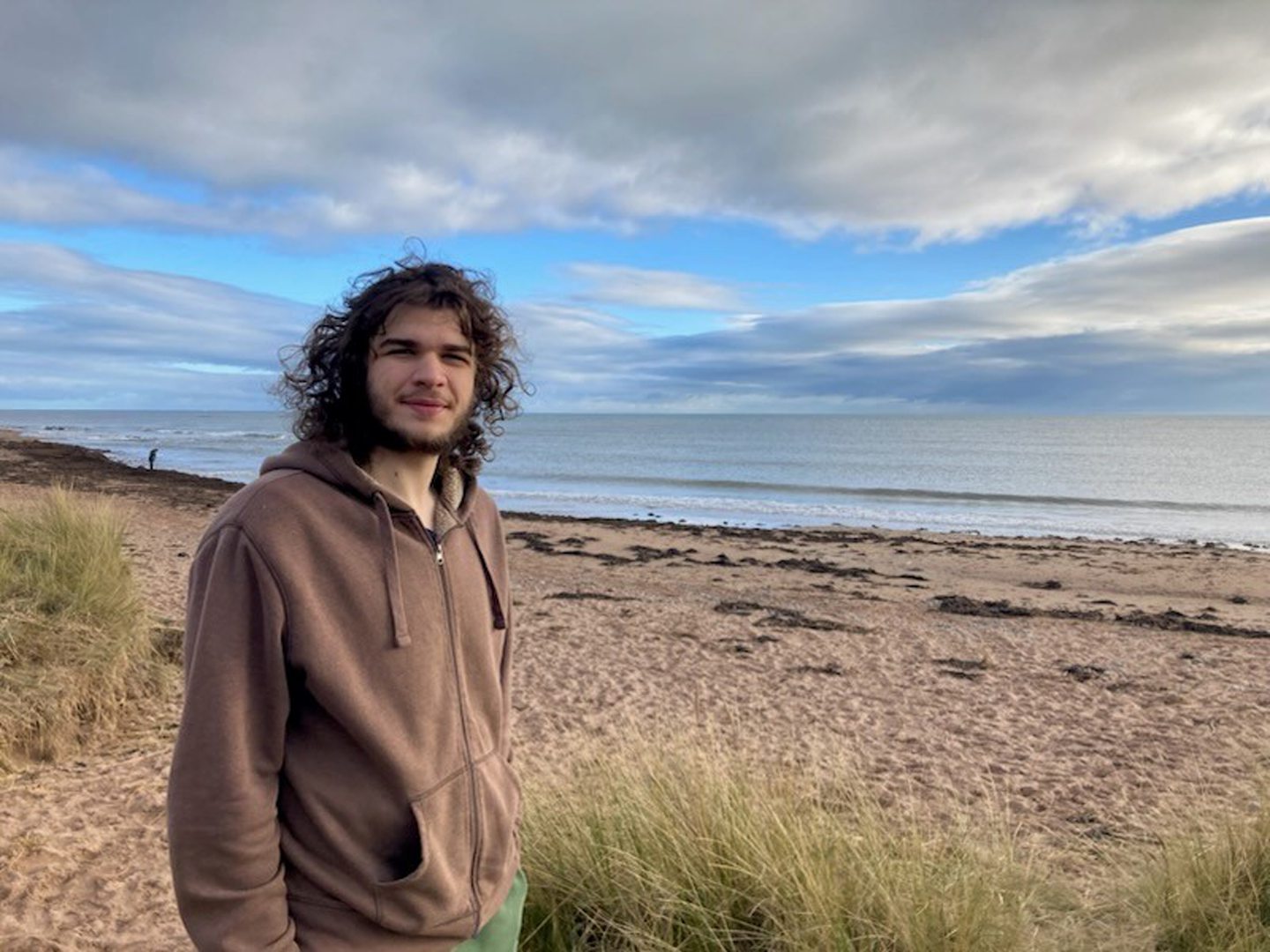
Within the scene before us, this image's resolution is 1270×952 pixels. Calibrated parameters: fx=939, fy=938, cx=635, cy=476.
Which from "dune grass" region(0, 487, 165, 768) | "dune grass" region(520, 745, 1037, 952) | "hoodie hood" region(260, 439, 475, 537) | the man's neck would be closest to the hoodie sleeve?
"hoodie hood" region(260, 439, 475, 537)

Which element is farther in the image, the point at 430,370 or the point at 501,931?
the point at 501,931

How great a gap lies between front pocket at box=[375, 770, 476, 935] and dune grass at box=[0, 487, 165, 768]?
13.5 feet

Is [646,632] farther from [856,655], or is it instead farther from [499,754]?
[499,754]

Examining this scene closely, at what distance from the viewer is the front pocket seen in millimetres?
1635

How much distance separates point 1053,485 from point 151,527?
32.5 m

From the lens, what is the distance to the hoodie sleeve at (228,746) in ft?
4.77

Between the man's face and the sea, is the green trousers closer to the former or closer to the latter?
the man's face

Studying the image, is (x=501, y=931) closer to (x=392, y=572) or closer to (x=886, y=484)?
(x=392, y=572)

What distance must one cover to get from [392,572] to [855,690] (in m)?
7.05

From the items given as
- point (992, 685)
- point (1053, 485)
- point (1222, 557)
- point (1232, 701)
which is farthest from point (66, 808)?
point (1053, 485)

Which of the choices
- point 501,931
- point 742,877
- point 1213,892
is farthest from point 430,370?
point 1213,892

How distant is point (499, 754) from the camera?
1948 mm

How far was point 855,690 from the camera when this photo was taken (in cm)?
809

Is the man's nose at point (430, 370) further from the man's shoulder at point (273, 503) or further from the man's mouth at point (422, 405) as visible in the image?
the man's shoulder at point (273, 503)
